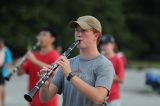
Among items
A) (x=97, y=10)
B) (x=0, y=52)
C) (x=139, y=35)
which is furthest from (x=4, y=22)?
(x=0, y=52)

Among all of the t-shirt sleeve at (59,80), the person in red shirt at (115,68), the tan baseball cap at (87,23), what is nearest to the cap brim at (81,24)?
the tan baseball cap at (87,23)

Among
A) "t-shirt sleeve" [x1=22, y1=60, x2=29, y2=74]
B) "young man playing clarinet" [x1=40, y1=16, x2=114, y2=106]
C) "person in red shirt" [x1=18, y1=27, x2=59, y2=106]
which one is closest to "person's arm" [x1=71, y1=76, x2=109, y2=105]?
"young man playing clarinet" [x1=40, y1=16, x2=114, y2=106]

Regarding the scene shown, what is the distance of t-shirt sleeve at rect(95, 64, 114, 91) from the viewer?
14.7 feet

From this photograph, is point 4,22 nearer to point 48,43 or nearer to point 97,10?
point 97,10

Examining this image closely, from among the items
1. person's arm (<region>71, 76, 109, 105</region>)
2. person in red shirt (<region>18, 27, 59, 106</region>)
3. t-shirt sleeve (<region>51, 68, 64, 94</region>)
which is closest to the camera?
person's arm (<region>71, 76, 109, 105</region>)

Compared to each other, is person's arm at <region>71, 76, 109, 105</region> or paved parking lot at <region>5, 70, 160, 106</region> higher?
paved parking lot at <region>5, 70, 160, 106</region>

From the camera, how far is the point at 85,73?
4.56 meters

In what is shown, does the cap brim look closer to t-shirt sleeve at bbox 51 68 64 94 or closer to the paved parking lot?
t-shirt sleeve at bbox 51 68 64 94

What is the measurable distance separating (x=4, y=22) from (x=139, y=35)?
14.7m

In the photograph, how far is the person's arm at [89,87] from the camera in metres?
4.33

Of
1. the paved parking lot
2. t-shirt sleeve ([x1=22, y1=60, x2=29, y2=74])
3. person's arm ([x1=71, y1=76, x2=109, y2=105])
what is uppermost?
the paved parking lot

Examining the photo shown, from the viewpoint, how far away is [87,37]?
15.1 ft

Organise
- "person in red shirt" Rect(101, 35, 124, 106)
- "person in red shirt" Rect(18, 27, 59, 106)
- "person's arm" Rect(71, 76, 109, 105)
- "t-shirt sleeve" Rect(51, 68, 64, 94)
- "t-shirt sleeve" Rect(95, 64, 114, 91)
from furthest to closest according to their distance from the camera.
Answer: "person in red shirt" Rect(101, 35, 124, 106)
"person in red shirt" Rect(18, 27, 59, 106)
"t-shirt sleeve" Rect(51, 68, 64, 94)
"t-shirt sleeve" Rect(95, 64, 114, 91)
"person's arm" Rect(71, 76, 109, 105)

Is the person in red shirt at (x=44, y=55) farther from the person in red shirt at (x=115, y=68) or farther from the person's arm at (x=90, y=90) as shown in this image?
the person's arm at (x=90, y=90)
